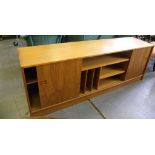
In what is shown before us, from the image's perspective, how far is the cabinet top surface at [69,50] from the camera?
1.50 metres

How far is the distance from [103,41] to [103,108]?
→ 3.06ft

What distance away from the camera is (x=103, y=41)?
2.16 metres

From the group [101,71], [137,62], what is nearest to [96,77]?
[101,71]

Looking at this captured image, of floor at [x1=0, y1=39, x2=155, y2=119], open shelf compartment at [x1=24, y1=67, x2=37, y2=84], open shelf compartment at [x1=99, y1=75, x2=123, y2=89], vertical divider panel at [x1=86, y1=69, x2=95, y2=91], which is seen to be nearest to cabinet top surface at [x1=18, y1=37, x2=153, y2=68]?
open shelf compartment at [x1=24, y1=67, x2=37, y2=84]

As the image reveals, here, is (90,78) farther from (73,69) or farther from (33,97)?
(33,97)

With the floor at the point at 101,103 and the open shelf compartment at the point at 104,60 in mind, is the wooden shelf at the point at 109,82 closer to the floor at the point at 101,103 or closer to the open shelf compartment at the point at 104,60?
the floor at the point at 101,103

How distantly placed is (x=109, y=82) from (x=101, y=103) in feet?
1.27

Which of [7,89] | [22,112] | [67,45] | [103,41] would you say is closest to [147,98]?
[103,41]

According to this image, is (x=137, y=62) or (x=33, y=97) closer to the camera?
(x=33, y=97)

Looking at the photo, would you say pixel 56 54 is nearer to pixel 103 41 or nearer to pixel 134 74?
pixel 103 41

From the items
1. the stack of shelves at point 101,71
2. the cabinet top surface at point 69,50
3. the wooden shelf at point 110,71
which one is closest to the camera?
the cabinet top surface at point 69,50

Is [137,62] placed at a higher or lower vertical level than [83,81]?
higher

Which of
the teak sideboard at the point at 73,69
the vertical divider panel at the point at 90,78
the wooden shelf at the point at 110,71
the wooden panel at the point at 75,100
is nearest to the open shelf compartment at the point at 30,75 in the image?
the teak sideboard at the point at 73,69

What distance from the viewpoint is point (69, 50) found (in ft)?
5.79
